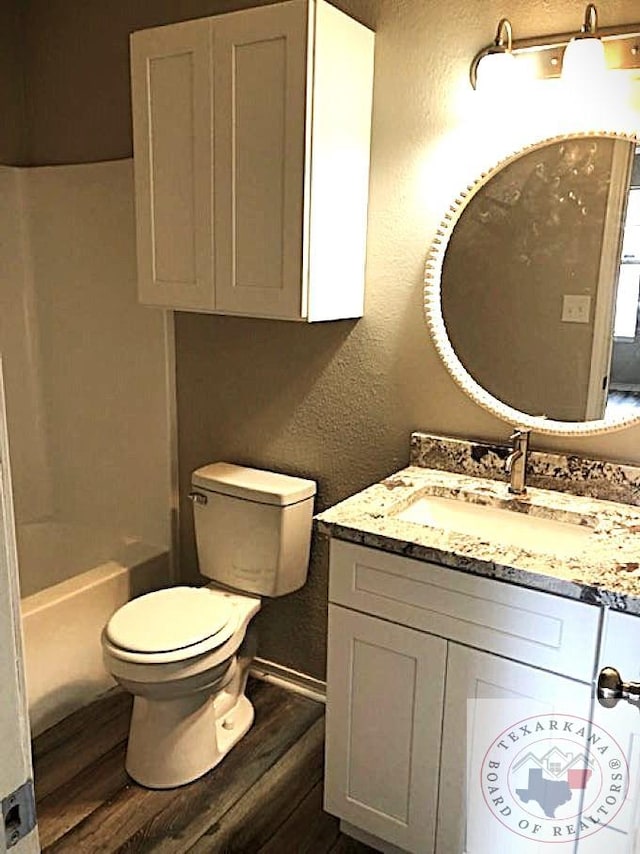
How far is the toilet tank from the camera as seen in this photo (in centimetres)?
227

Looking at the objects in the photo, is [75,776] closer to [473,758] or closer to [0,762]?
[473,758]

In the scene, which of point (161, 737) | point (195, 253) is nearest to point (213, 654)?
point (161, 737)

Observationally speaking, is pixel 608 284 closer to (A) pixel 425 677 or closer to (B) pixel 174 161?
(A) pixel 425 677

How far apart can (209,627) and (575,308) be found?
4.21 ft

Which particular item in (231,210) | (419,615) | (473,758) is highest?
(231,210)

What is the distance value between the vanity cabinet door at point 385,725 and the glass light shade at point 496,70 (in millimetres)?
1313

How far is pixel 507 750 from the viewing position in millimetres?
1577

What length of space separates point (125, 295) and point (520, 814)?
2067mm

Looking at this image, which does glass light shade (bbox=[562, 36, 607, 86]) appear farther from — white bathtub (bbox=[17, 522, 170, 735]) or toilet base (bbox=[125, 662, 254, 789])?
white bathtub (bbox=[17, 522, 170, 735])

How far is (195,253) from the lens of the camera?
6.98ft

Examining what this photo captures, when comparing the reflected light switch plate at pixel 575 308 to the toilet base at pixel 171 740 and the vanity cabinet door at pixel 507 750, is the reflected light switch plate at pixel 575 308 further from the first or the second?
the toilet base at pixel 171 740

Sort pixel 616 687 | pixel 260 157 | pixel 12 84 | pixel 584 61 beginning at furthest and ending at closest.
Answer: pixel 12 84 < pixel 260 157 < pixel 584 61 < pixel 616 687

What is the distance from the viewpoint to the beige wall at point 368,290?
6.32ft

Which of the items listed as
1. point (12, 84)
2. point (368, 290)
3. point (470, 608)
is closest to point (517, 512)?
point (470, 608)
